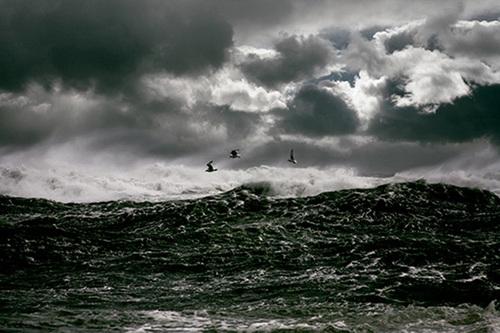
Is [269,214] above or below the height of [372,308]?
above

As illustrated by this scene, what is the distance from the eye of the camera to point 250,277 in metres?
49.1

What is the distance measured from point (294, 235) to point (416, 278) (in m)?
39.6

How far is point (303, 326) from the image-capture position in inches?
1060

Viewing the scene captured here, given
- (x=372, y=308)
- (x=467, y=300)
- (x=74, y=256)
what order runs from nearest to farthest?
(x=372, y=308)
(x=467, y=300)
(x=74, y=256)

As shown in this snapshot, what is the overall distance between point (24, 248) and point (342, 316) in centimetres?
4743

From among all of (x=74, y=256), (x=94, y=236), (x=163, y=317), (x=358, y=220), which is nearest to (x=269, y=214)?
(x=358, y=220)

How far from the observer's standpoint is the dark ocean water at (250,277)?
29000 mm

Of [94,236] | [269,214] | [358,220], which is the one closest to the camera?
[94,236]

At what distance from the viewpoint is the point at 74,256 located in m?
63.4

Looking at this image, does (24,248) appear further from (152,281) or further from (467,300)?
(467,300)

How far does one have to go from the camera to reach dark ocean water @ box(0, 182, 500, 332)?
29000 millimetres

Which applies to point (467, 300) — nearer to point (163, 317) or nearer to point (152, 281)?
point (163, 317)

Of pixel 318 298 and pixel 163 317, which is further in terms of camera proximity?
pixel 318 298

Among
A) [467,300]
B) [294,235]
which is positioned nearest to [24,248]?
[294,235]
